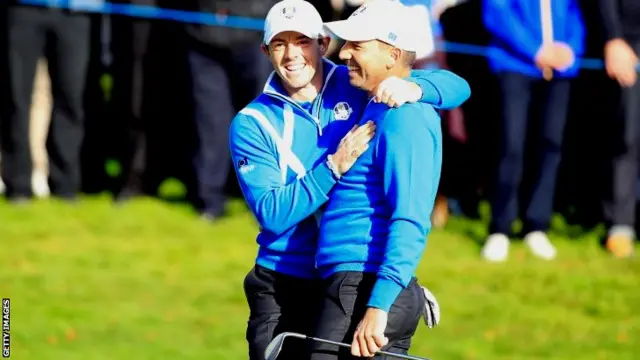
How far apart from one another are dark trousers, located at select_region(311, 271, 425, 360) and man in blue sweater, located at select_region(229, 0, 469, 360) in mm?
268

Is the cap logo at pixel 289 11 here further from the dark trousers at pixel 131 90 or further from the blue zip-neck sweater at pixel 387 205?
the dark trousers at pixel 131 90

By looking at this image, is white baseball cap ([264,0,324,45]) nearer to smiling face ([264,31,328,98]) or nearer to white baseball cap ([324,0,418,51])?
smiling face ([264,31,328,98])

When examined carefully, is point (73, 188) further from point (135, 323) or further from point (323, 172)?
point (323, 172)

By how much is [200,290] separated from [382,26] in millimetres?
4871

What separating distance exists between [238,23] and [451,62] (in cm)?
166

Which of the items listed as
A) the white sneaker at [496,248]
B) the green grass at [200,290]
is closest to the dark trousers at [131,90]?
the green grass at [200,290]

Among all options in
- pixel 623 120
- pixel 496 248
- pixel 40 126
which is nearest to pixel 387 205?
pixel 496 248

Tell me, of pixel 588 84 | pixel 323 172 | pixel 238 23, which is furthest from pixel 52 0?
pixel 323 172

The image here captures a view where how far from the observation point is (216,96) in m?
11.8

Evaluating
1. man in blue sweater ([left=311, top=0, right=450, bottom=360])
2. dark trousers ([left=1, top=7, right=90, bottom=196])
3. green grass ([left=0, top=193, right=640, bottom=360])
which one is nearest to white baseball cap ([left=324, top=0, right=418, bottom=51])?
man in blue sweater ([left=311, top=0, right=450, bottom=360])

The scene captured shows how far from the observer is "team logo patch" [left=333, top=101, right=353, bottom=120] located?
564 cm

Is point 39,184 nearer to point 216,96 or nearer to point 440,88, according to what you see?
point 216,96

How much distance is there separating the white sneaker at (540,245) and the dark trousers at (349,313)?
5619mm

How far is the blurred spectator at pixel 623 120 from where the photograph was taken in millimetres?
10969
